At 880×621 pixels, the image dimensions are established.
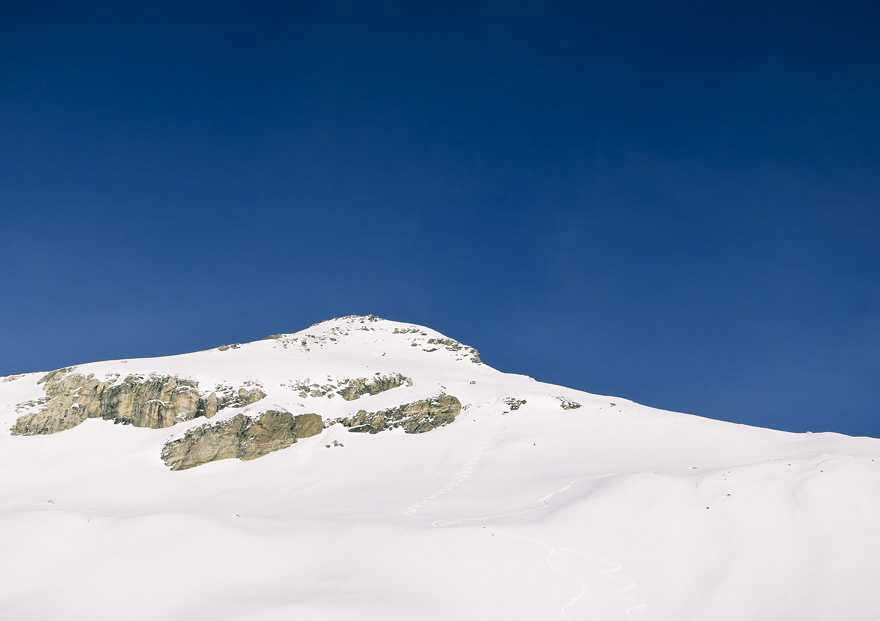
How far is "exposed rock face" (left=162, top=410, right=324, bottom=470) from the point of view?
125 feet

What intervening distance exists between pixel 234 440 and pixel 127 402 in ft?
36.0

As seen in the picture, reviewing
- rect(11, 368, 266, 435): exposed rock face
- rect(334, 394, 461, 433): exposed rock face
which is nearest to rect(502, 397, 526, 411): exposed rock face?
rect(334, 394, 461, 433): exposed rock face

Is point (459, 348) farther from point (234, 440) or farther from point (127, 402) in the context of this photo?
point (127, 402)

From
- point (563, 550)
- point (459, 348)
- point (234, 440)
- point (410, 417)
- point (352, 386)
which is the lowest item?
point (563, 550)

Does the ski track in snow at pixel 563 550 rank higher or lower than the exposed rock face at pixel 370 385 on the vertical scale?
lower

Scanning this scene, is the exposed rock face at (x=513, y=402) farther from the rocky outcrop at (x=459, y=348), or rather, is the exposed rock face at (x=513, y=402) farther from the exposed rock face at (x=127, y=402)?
the rocky outcrop at (x=459, y=348)

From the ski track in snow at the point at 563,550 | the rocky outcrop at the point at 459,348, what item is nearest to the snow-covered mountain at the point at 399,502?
the ski track in snow at the point at 563,550

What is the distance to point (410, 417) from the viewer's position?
140ft

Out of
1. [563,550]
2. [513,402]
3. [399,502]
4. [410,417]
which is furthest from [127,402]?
[563,550]

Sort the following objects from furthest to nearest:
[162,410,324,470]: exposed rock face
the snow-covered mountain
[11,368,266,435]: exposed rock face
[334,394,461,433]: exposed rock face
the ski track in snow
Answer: [334,394,461,433]: exposed rock face < [11,368,266,435]: exposed rock face < [162,410,324,470]: exposed rock face < the ski track in snow < the snow-covered mountain

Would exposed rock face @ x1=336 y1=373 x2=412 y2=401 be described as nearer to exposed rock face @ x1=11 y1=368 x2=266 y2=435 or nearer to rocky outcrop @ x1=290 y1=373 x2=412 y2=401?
rocky outcrop @ x1=290 y1=373 x2=412 y2=401

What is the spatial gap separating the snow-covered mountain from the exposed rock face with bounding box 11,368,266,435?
17 cm

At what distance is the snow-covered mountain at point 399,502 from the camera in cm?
1545

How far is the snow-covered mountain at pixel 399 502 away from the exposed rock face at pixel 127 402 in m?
0.17
